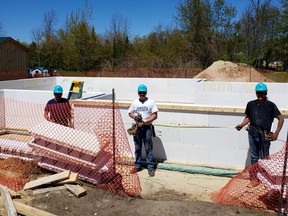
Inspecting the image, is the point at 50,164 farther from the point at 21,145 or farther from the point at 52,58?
the point at 52,58

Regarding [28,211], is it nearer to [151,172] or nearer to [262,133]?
[151,172]

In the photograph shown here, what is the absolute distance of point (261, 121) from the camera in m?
5.38

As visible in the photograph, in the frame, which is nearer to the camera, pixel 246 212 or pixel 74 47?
pixel 246 212

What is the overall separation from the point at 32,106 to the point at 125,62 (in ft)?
60.0

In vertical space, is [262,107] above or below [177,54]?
below

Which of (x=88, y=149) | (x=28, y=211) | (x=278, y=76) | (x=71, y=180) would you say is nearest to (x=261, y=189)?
(x=88, y=149)

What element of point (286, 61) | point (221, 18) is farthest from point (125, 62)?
point (286, 61)

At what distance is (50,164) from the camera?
6074 millimetres

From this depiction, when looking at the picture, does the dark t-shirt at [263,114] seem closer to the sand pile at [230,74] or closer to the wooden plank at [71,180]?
the wooden plank at [71,180]

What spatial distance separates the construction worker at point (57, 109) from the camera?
21.5 ft

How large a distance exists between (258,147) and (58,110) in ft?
12.9

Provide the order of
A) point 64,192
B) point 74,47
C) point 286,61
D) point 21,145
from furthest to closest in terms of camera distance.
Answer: point 286,61
point 74,47
point 21,145
point 64,192

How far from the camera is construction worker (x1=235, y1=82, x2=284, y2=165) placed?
17.3 feet

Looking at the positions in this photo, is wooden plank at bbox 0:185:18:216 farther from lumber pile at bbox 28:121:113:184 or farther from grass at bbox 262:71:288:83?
grass at bbox 262:71:288:83
